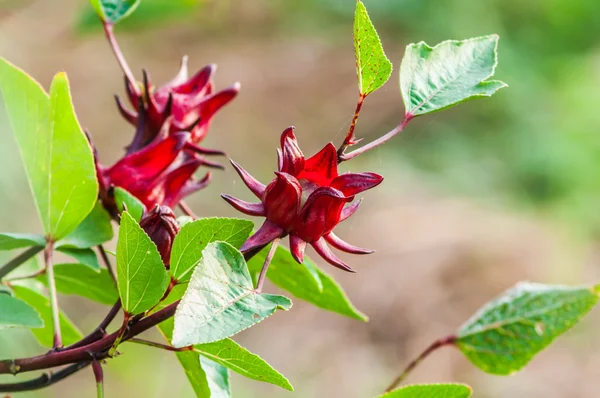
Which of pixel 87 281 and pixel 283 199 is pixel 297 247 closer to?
pixel 283 199

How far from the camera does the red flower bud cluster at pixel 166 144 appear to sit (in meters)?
0.57

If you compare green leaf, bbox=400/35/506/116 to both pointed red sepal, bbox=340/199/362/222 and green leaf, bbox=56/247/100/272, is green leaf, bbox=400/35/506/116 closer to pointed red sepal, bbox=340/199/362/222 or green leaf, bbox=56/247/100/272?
pointed red sepal, bbox=340/199/362/222

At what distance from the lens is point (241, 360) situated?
41 cm

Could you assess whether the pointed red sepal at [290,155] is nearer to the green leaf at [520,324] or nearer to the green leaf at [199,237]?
the green leaf at [199,237]

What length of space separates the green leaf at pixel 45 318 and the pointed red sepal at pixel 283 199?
275mm

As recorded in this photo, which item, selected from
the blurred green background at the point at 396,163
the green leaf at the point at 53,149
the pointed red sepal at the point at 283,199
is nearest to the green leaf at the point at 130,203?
the green leaf at the point at 53,149

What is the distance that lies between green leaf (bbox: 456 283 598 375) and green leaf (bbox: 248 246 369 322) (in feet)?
0.50

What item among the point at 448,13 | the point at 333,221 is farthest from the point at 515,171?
the point at 333,221

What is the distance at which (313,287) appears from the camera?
562mm

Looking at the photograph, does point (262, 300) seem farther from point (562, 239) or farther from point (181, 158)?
point (562, 239)

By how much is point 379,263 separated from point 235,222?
310 cm

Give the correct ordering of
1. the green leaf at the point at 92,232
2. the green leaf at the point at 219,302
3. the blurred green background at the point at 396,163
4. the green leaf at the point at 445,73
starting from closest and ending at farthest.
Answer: the green leaf at the point at 219,302
the green leaf at the point at 445,73
the green leaf at the point at 92,232
the blurred green background at the point at 396,163

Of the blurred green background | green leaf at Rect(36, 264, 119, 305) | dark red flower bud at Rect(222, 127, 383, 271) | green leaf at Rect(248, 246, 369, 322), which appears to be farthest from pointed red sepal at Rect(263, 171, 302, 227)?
the blurred green background

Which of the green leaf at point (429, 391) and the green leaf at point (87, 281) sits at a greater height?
the green leaf at point (87, 281)
